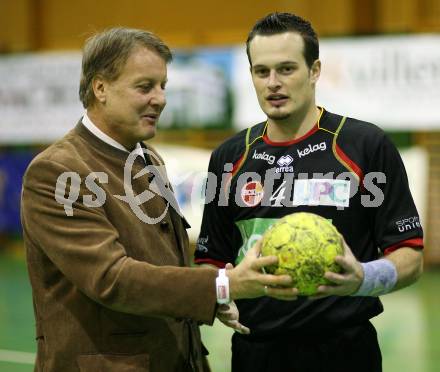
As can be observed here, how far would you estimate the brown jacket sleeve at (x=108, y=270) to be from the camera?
9.53 ft

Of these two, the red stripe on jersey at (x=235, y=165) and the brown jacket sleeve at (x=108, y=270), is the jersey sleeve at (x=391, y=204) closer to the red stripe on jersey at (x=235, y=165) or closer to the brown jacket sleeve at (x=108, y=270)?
the red stripe on jersey at (x=235, y=165)

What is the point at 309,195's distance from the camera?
140 inches

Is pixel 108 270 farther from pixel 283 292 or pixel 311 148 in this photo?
pixel 311 148

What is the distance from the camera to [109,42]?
3.18 metres

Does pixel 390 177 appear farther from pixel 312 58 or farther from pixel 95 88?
pixel 95 88

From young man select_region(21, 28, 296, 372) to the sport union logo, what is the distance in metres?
0.42

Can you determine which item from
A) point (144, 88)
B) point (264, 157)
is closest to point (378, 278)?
point (264, 157)

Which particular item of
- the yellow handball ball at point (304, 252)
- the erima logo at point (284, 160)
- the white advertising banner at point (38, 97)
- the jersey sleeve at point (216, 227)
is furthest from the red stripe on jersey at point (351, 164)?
the white advertising banner at point (38, 97)

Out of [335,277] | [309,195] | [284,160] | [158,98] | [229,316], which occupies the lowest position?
[229,316]

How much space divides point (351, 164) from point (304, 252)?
33.9 inches

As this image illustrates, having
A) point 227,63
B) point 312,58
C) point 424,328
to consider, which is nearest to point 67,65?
point 227,63

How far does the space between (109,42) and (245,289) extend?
1107 millimetres

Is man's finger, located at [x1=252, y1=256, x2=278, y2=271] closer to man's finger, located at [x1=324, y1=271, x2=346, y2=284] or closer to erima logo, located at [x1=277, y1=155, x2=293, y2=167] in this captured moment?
→ man's finger, located at [x1=324, y1=271, x2=346, y2=284]

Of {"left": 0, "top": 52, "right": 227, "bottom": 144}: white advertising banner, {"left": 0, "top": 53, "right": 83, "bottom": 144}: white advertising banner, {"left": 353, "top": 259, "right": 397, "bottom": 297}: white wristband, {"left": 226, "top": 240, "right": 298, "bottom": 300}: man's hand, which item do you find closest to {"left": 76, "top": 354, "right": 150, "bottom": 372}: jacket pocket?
{"left": 226, "top": 240, "right": 298, "bottom": 300}: man's hand
